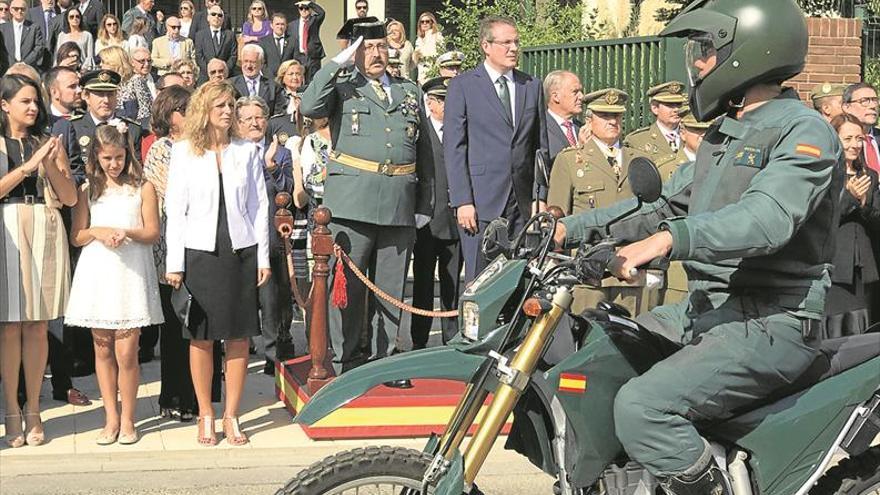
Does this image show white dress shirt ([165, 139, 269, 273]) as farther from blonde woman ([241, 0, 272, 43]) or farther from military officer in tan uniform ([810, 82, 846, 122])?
blonde woman ([241, 0, 272, 43])

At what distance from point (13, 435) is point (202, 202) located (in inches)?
63.2

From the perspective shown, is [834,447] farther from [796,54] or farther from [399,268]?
[399,268]

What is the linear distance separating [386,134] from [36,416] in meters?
2.62

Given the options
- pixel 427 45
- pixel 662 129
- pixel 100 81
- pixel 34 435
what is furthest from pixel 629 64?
pixel 427 45

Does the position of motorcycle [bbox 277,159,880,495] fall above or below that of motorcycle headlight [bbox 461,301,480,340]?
below

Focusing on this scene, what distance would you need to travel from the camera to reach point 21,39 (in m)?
15.7

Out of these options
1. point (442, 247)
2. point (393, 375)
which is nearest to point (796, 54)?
point (393, 375)

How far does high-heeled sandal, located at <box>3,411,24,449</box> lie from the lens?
7153 millimetres

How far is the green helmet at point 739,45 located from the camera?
4160 mm

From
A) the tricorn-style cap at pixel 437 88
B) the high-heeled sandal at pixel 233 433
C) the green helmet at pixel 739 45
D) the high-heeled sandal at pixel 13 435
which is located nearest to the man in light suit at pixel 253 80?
the tricorn-style cap at pixel 437 88

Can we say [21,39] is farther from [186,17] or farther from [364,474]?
[364,474]

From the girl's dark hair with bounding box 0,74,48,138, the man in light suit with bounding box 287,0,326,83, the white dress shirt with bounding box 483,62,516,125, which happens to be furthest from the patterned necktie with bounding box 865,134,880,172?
the man in light suit with bounding box 287,0,326,83

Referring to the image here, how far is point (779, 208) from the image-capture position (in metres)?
3.84

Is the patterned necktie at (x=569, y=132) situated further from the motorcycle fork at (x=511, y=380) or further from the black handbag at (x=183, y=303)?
the motorcycle fork at (x=511, y=380)
